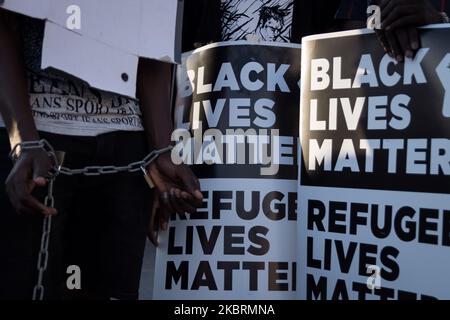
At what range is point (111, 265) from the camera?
64.7 inches

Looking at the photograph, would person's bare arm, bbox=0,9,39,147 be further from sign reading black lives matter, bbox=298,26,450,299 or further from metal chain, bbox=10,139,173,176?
sign reading black lives matter, bbox=298,26,450,299

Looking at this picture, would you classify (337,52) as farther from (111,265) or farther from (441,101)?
(111,265)

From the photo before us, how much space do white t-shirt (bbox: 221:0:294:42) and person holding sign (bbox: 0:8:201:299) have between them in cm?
29

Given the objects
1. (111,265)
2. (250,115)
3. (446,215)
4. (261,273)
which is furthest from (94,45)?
(446,215)

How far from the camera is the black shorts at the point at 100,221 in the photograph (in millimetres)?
1538

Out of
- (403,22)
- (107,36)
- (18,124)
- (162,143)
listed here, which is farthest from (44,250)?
(403,22)

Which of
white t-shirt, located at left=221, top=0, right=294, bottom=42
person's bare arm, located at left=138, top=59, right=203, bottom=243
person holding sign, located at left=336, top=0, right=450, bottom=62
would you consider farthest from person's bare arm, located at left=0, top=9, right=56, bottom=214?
person holding sign, located at left=336, top=0, right=450, bottom=62

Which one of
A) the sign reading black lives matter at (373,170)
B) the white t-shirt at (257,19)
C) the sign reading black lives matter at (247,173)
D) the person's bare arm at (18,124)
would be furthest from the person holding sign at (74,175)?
the sign reading black lives matter at (373,170)

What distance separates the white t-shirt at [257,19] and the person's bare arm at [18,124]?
71 centimetres

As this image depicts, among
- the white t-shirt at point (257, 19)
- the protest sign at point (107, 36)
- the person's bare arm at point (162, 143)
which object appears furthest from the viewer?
the white t-shirt at point (257, 19)

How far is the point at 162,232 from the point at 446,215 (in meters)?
0.89

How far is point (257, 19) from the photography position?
1838 millimetres

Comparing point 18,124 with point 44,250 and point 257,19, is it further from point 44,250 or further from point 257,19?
point 257,19

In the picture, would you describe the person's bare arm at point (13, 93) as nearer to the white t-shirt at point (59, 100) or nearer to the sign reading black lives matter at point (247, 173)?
the white t-shirt at point (59, 100)
